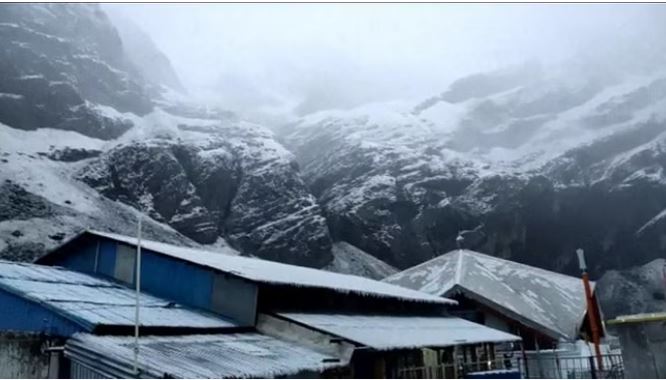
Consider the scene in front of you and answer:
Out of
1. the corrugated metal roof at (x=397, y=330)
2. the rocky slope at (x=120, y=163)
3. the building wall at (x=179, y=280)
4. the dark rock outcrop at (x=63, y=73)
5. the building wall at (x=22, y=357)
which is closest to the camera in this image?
the building wall at (x=22, y=357)

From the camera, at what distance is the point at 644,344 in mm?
10711

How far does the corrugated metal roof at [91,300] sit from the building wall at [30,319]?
14cm

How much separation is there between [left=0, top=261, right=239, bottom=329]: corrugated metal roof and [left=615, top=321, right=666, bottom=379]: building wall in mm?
10317

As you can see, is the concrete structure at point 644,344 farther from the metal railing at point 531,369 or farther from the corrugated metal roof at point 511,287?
the corrugated metal roof at point 511,287

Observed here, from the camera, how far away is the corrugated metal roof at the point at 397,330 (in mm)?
16750

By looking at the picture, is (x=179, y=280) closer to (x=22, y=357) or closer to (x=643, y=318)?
(x=22, y=357)

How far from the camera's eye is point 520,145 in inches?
4126

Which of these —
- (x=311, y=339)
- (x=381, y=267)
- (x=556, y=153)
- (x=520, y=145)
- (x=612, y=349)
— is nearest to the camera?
(x=311, y=339)

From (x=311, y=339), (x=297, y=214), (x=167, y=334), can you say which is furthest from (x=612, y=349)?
(x=297, y=214)

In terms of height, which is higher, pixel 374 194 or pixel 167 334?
pixel 374 194

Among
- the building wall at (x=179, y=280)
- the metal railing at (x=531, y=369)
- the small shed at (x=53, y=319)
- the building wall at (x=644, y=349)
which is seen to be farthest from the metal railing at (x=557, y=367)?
the small shed at (x=53, y=319)

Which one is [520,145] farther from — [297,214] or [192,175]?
[192,175]

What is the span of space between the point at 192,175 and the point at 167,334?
6872 cm

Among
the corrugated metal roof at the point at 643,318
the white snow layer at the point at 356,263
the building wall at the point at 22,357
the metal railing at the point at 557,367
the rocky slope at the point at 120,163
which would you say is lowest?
the metal railing at the point at 557,367
